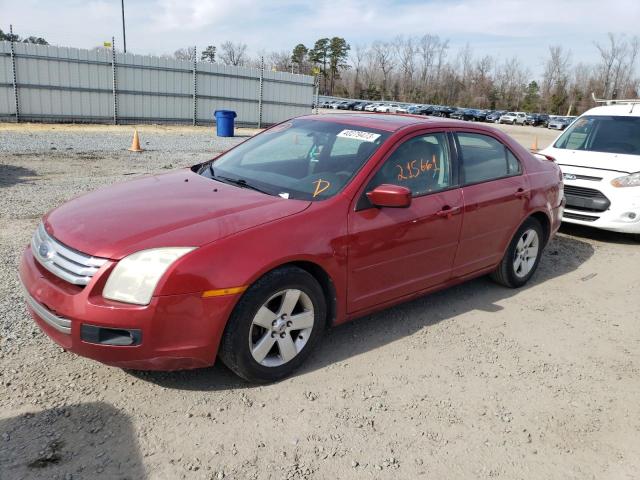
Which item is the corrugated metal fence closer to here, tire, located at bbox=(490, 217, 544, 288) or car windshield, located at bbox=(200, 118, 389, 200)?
car windshield, located at bbox=(200, 118, 389, 200)

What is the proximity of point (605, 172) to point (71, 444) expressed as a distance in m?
7.23

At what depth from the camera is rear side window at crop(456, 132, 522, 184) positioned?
465 cm

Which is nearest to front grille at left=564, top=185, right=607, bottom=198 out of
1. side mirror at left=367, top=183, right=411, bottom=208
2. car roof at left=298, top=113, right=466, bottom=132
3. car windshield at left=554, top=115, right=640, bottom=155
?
car windshield at left=554, top=115, right=640, bottom=155

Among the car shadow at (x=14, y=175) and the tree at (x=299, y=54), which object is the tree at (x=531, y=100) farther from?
the car shadow at (x=14, y=175)

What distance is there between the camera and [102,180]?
9219mm

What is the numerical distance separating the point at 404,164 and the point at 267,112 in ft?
67.7

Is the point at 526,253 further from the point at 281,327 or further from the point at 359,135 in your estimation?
the point at 281,327

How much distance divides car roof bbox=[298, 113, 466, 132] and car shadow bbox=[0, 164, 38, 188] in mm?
6075

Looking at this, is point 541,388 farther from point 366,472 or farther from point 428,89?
point 428,89

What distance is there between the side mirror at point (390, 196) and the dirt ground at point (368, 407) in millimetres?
1087

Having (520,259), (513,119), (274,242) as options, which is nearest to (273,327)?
(274,242)

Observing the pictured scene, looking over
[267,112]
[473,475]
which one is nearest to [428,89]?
[267,112]

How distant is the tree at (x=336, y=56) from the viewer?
95688mm

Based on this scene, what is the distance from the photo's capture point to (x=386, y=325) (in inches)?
174
